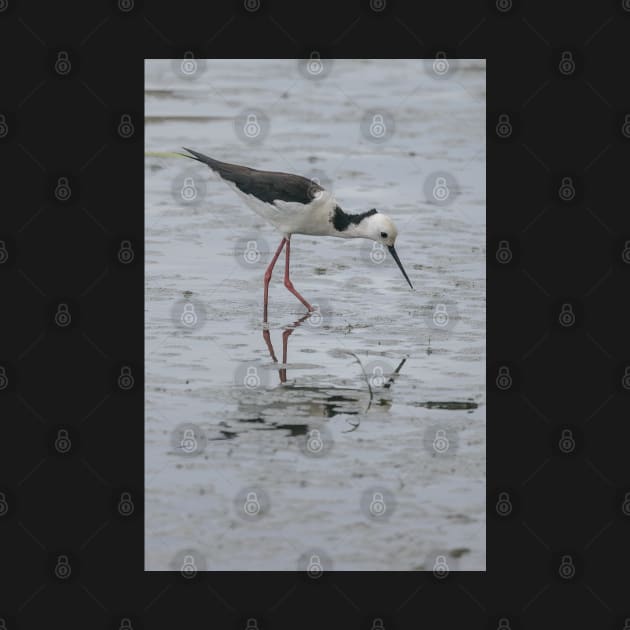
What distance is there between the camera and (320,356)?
10086 millimetres

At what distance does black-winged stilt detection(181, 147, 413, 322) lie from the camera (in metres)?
11.1

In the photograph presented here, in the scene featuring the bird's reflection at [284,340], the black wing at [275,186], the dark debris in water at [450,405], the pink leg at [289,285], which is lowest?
the dark debris in water at [450,405]

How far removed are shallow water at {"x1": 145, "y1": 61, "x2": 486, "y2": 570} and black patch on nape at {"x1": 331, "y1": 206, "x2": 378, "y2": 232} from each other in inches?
25.7

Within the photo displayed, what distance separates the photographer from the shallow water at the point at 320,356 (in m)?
7.53

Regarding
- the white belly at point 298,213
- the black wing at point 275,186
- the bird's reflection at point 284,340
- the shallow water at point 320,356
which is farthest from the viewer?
the white belly at point 298,213

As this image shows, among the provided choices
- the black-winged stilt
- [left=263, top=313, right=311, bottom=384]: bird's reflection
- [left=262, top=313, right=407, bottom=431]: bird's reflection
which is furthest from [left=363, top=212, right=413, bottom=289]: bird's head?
[left=262, top=313, right=407, bottom=431]: bird's reflection

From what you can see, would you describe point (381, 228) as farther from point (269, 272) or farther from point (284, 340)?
point (284, 340)

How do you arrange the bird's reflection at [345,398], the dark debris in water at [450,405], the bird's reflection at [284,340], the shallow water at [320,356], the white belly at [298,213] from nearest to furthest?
the shallow water at [320,356] < the bird's reflection at [345,398] < the dark debris in water at [450,405] < the bird's reflection at [284,340] < the white belly at [298,213]

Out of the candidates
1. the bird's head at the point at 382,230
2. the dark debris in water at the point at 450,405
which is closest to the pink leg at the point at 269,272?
the bird's head at the point at 382,230

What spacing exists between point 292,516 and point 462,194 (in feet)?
23.7

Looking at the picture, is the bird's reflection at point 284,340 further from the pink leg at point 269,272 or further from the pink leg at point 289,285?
the pink leg at point 269,272

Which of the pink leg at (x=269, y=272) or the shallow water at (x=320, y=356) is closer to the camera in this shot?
the shallow water at (x=320, y=356)

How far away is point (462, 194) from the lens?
46.3ft

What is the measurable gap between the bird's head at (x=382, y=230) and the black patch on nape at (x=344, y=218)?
0.13 ft
